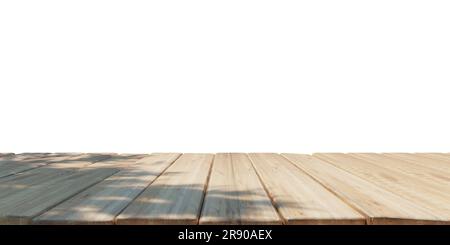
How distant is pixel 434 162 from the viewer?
3.32 metres

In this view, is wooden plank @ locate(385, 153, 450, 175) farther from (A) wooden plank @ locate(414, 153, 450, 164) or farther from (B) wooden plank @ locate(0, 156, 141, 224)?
(B) wooden plank @ locate(0, 156, 141, 224)

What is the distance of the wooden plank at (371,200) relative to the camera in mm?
1492

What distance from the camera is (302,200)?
5.81 ft

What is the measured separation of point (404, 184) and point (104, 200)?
A: 166 centimetres

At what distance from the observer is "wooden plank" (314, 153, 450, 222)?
1.73 m

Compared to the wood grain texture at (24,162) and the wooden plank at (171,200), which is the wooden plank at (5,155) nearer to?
the wood grain texture at (24,162)

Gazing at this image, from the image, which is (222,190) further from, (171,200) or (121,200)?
(121,200)

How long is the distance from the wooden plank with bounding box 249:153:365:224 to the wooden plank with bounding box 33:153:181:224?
0.68 meters

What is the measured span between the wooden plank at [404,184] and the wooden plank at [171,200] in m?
0.99

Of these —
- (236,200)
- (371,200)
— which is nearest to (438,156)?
(371,200)

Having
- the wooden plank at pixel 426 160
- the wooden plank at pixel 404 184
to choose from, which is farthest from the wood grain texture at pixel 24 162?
the wooden plank at pixel 426 160
